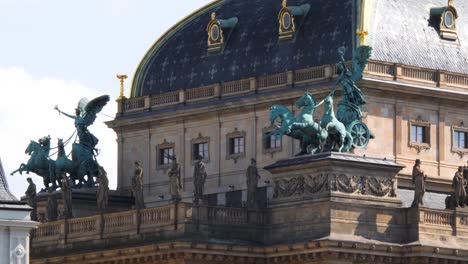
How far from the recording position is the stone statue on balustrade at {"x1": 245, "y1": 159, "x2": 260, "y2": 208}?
5595 inches

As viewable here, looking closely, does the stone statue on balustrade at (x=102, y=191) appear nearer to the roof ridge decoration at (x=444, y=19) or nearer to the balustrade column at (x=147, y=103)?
the balustrade column at (x=147, y=103)

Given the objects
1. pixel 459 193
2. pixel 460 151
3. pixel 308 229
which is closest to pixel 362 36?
pixel 460 151

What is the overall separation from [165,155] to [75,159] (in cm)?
557

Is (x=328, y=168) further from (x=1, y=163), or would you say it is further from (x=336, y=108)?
(x=1, y=163)

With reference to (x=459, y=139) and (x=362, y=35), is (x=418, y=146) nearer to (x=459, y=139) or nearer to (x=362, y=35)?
(x=459, y=139)

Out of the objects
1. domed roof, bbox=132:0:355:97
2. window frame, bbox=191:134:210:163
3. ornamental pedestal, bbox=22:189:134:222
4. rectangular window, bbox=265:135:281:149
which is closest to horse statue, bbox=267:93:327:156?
domed roof, bbox=132:0:355:97

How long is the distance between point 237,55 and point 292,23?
4.44 meters

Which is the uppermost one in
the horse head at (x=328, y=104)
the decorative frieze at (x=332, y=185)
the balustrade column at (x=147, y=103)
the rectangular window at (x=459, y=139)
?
the balustrade column at (x=147, y=103)

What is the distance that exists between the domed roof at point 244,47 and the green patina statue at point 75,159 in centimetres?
427

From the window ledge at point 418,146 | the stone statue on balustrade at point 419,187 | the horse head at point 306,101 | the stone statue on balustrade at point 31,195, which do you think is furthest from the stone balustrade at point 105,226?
the window ledge at point 418,146

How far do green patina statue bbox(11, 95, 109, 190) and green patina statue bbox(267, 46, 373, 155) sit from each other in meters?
17.4

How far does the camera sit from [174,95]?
15925cm

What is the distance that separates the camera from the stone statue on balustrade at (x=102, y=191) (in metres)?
147

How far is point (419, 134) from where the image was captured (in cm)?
15125
